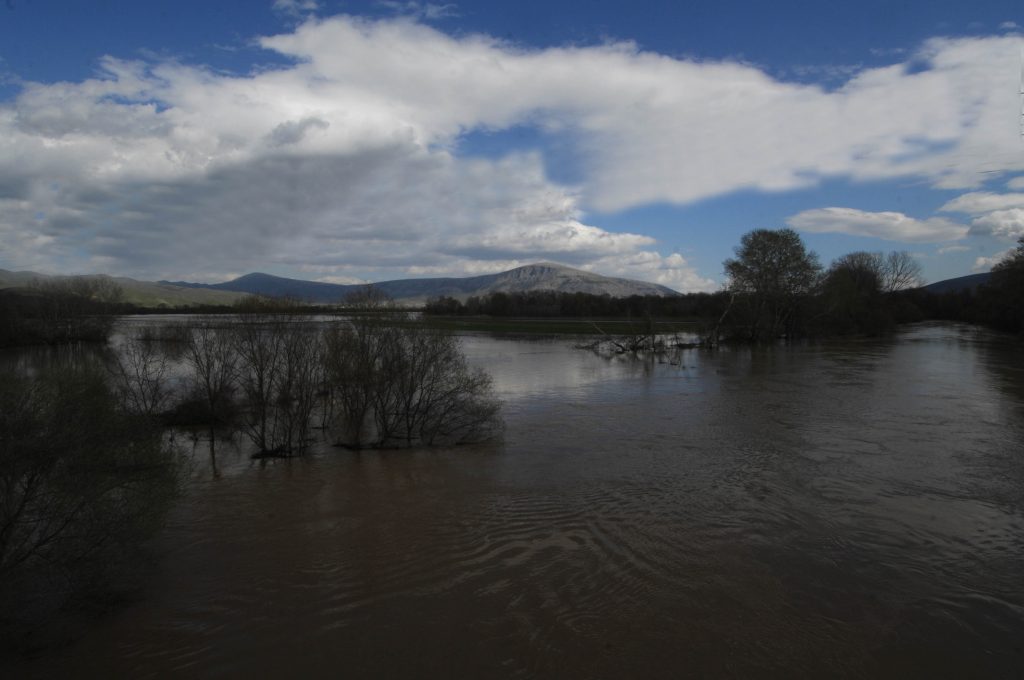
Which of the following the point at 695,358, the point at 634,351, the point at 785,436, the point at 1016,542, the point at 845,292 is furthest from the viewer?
the point at 845,292

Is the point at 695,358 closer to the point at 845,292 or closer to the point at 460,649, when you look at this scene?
the point at 845,292

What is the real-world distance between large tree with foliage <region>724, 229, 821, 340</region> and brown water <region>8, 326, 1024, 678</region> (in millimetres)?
47638

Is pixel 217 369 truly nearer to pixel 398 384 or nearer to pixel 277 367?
pixel 277 367

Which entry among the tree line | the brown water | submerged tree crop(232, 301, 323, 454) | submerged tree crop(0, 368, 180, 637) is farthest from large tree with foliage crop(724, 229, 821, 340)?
submerged tree crop(0, 368, 180, 637)

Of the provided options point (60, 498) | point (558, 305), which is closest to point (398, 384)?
point (60, 498)

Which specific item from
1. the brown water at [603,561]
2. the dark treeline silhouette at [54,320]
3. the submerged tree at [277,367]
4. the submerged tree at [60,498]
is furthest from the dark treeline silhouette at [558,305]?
the submerged tree at [60,498]

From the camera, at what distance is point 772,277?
68.3 meters

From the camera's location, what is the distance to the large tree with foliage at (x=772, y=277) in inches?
2638

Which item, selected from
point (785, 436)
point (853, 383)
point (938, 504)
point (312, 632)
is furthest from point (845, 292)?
point (312, 632)

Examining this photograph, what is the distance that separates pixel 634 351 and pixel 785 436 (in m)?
35.4

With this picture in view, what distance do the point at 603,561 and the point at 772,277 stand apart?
2616 inches

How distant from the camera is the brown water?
771 centimetres

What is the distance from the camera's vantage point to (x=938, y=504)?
43.0 feet

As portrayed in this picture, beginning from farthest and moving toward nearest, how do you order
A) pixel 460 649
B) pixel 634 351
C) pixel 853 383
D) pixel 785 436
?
pixel 634 351 < pixel 853 383 < pixel 785 436 < pixel 460 649
